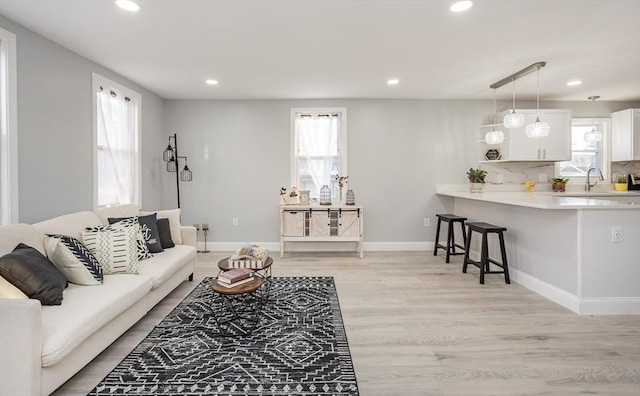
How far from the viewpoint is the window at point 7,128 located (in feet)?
9.03

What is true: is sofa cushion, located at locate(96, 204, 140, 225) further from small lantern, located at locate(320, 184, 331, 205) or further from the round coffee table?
small lantern, located at locate(320, 184, 331, 205)

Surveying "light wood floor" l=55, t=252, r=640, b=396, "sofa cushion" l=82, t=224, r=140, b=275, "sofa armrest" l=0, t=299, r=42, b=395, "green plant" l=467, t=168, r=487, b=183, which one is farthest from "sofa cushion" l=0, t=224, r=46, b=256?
"green plant" l=467, t=168, r=487, b=183

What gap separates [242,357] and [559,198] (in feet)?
12.3

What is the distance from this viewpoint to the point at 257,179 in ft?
18.5

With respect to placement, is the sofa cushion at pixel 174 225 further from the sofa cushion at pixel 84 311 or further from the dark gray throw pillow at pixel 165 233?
the sofa cushion at pixel 84 311

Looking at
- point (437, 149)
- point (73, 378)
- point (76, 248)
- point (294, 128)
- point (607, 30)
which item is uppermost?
point (607, 30)

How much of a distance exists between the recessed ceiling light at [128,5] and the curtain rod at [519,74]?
4048 millimetres

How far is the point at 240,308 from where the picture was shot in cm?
311

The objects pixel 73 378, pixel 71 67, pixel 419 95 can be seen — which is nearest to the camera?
pixel 73 378

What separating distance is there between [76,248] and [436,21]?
3.34 metres

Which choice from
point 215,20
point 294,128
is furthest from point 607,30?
point 294,128

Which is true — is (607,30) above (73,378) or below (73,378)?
above

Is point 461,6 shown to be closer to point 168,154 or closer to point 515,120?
point 515,120

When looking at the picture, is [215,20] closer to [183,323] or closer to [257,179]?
[183,323]
